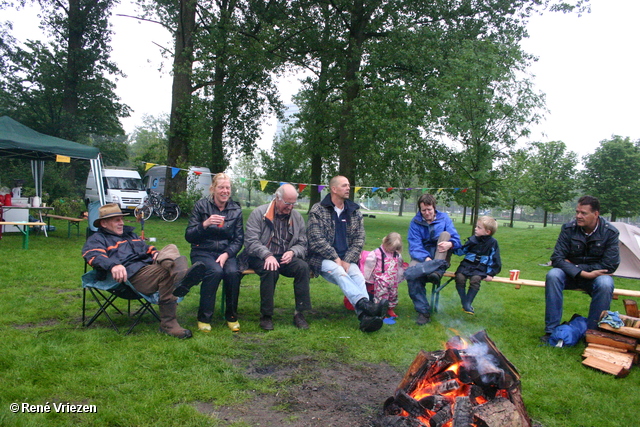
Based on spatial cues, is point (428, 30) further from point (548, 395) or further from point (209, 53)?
point (548, 395)

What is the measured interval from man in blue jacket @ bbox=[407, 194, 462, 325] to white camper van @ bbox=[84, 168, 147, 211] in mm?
15402

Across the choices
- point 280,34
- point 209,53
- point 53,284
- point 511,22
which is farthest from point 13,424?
point 511,22

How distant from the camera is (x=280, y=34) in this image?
51.2ft

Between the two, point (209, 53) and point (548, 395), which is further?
point (209, 53)

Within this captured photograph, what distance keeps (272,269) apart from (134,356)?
1.44 m

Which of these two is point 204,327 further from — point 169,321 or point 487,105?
point 487,105

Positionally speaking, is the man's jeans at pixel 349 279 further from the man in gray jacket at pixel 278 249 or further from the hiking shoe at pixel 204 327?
the hiking shoe at pixel 204 327

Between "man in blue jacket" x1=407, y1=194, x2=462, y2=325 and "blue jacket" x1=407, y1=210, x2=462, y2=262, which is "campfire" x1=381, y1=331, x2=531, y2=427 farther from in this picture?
"blue jacket" x1=407, y1=210, x2=462, y2=262

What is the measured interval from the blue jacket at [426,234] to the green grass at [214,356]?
0.75m

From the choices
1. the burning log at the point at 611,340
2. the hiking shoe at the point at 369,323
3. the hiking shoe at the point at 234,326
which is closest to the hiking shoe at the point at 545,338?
the burning log at the point at 611,340

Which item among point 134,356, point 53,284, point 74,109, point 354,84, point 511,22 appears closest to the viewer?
point 134,356

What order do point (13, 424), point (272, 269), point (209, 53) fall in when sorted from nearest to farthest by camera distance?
point (13, 424) → point (272, 269) → point (209, 53)

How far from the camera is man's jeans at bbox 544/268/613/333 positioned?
4020mm

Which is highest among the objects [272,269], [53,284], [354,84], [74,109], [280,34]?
[280,34]
